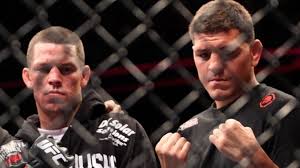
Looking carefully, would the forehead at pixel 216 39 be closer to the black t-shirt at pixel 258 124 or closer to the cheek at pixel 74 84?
the black t-shirt at pixel 258 124

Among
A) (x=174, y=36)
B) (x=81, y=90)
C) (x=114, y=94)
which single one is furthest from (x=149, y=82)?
(x=114, y=94)

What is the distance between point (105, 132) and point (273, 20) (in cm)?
181

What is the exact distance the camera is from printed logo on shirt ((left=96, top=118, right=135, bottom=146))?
1.89 m


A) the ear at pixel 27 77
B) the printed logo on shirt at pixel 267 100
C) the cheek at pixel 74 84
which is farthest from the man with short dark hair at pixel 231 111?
the ear at pixel 27 77

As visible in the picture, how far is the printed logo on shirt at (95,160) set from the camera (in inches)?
71.8

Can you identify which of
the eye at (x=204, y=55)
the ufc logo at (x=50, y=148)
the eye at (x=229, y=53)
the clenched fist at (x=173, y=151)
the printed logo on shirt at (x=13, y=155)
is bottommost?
the clenched fist at (x=173, y=151)

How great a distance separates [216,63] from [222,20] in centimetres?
17

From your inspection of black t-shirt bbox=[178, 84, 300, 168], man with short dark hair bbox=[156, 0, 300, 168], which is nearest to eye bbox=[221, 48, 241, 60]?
man with short dark hair bbox=[156, 0, 300, 168]

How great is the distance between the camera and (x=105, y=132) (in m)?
1.91

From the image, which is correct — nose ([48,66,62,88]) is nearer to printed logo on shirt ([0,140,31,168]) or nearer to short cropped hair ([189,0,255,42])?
printed logo on shirt ([0,140,31,168])

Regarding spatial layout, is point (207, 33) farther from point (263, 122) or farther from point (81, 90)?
point (81, 90)

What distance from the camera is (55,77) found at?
180 cm

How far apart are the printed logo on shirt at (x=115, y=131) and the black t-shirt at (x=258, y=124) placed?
161 mm

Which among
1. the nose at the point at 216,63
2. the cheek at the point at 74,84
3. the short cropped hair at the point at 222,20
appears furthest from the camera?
the cheek at the point at 74,84
